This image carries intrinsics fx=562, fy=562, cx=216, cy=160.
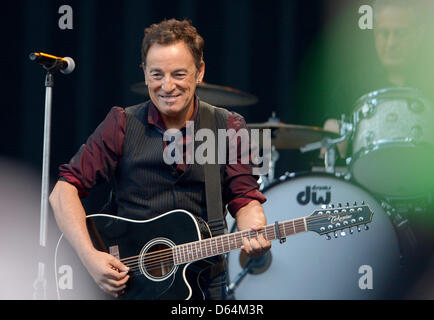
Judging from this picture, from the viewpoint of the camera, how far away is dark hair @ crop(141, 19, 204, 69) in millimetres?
2180

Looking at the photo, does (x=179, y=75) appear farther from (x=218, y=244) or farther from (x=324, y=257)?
(x=324, y=257)

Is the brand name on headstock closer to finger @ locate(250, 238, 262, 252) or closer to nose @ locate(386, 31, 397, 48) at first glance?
finger @ locate(250, 238, 262, 252)

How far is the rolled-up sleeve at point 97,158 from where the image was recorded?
224 centimetres

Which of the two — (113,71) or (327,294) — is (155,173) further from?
(113,71)

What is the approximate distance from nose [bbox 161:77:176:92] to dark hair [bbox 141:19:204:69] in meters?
0.14

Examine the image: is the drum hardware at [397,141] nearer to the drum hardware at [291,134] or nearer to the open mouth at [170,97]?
the drum hardware at [291,134]

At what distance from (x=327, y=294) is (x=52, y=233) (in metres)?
1.92

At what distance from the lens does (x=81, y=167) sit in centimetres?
224

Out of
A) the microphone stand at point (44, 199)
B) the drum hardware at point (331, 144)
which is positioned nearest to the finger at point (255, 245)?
the microphone stand at point (44, 199)

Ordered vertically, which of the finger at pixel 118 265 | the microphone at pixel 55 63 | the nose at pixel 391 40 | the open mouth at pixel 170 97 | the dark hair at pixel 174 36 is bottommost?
the finger at pixel 118 265

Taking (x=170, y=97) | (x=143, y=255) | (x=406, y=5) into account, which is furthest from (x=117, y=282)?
(x=406, y=5)

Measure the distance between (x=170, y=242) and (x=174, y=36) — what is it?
807 mm
